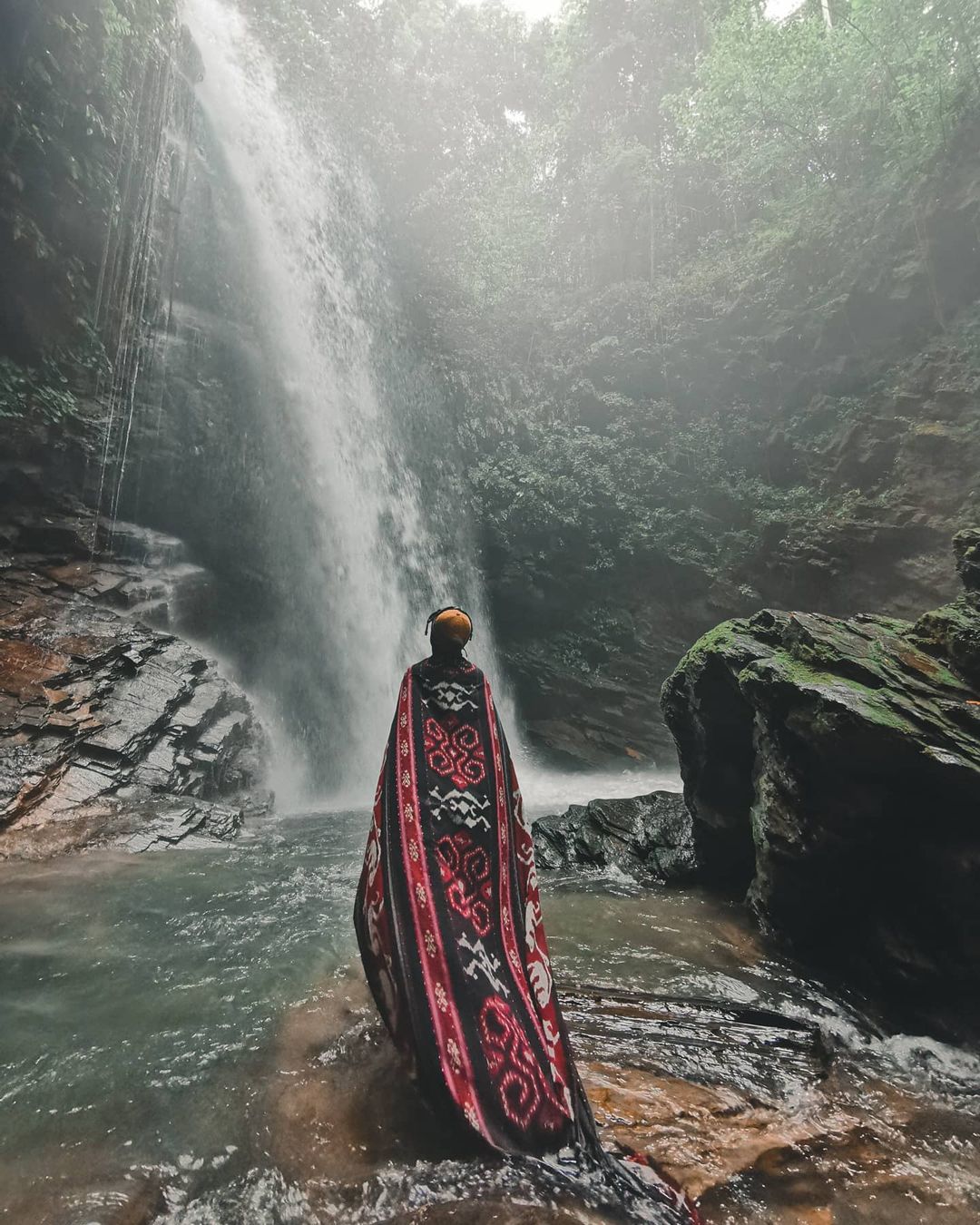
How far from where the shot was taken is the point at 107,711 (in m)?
7.00

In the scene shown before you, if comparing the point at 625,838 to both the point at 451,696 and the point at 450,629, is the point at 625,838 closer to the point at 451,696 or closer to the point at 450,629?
the point at 451,696

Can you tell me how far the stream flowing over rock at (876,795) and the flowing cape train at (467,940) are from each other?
2578mm

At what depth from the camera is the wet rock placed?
6.06 meters

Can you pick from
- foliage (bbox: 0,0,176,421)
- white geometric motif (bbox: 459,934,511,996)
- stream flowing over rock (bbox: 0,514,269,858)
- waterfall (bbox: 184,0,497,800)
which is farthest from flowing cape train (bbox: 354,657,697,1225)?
foliage (bbox: 0,0,176,421)

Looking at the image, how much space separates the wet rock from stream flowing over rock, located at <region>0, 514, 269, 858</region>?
11.6ft

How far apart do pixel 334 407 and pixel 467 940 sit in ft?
43.0

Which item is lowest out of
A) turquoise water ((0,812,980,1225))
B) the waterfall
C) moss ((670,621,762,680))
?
turquoise water ((0,812,980,1225))

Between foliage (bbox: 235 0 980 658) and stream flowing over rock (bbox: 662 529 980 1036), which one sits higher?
foliage (bbox: 235 0 980 658)

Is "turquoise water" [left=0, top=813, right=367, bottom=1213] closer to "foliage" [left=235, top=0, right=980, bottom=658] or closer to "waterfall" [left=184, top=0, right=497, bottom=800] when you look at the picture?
"waterfall" [left=184, top=0, right=497, bottom=800]

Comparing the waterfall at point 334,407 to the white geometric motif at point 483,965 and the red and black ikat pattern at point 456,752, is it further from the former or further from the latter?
the white geometric motif at point 483,965

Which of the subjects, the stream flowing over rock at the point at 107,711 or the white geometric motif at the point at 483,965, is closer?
the white geometric motif at the point at 483,965

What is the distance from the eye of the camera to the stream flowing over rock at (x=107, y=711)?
575cm

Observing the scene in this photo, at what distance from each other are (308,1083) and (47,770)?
5.40 meters

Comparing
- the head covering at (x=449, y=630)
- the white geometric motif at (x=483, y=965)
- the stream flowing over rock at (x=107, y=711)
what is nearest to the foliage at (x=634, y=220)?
the stream flowing over rock at (x=107, y=711)
